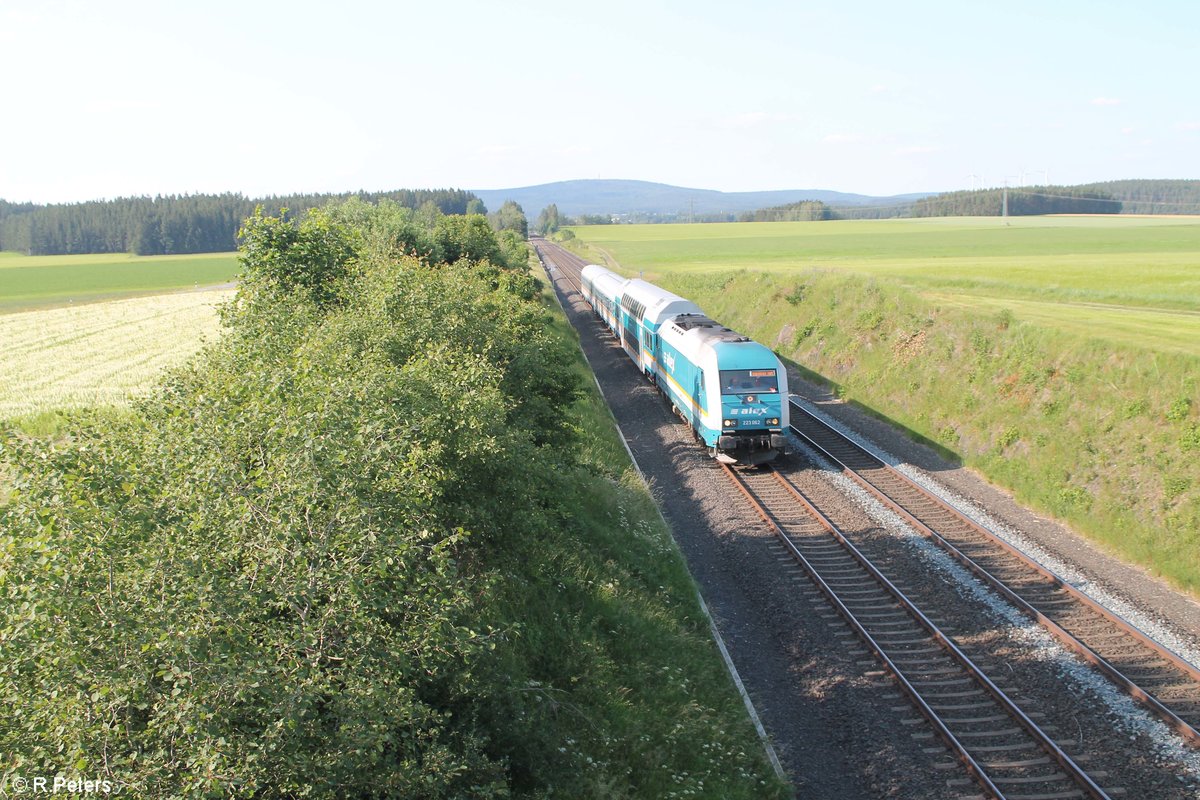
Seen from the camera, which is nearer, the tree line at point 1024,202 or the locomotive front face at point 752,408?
the locomotive front face at point 752,408

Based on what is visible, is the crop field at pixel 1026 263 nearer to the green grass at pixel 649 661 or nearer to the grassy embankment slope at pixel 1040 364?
the grassy embankment slope at pixel 1040 364

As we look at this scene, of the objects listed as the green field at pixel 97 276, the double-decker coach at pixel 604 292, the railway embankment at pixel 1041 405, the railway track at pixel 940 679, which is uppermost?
the green field at pixel 97 276

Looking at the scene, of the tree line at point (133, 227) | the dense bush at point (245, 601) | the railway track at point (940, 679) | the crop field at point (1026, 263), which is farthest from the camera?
the tree line at point (133, 227)

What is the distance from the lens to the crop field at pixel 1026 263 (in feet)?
105

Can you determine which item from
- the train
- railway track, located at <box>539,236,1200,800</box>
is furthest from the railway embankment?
the train

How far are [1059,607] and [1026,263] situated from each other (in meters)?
50.0

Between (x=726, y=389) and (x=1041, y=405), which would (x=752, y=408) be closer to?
(x=726, y=389)

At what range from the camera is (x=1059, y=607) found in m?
16.0

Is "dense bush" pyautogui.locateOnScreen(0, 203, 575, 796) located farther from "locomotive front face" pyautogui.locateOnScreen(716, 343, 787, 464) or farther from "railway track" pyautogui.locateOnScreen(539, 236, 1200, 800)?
"locomotive front face" pyautogui.locateOnScreen(716, 343, 787, 464)

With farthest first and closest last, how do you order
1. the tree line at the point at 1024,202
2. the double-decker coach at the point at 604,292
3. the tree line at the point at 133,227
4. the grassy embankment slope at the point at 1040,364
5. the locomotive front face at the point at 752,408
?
the tree line at the point at 1024,202 < the tree line at the point at 133,227 < the double-decker coach at the point at 604,292 < the locomotive front face at the point at 752,408 < the grassy embankment slope at the point at 1040,364

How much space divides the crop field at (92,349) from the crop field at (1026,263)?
31.2m

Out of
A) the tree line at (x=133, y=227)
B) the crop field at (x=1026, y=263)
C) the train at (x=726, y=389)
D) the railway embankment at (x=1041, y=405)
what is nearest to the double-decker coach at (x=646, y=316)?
the train at (x=726, y=389)

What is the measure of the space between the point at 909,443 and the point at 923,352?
20.2 feet

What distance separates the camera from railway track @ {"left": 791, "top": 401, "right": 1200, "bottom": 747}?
12.9 metres
